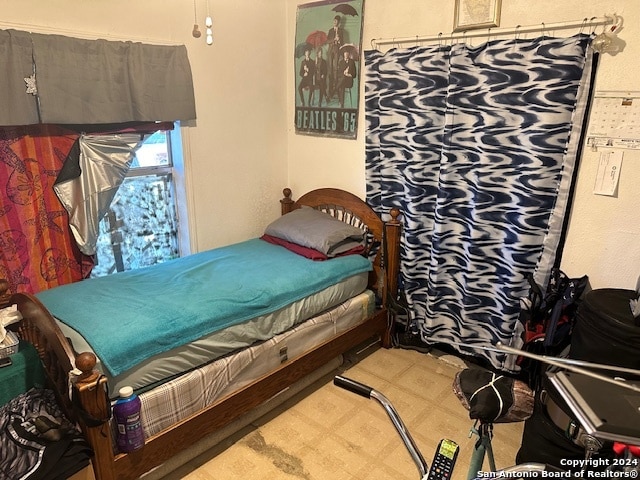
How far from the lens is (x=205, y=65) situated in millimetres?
3016

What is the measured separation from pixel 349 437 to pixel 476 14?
235 cm

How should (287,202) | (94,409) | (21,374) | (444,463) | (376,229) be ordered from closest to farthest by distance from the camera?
1. (444,463)
2. (94,409)
3. (21,374)
4. (376,229)
5. (287,202)

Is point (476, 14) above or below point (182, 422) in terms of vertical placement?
above

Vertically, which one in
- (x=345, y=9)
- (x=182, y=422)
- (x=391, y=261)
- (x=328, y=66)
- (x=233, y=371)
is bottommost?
(x=182, y=422)

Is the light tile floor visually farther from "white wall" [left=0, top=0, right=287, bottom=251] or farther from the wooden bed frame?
"white wall" [left=0, top=0, right=287, bottom=251]

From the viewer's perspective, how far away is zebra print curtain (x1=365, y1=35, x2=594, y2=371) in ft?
7.76

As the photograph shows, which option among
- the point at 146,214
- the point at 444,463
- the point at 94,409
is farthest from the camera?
the point at 146,214

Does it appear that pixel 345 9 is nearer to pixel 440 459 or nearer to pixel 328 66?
pixel 328 66

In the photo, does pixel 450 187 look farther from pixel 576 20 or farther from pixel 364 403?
pixel 364 403

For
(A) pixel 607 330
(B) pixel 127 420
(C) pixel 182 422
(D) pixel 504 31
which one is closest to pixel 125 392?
(B) pixel 127 420

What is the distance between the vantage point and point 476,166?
2.67 m

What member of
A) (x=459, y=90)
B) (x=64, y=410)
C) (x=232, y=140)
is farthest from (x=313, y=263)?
(x=64, y=410)

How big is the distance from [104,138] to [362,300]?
180 centimetres

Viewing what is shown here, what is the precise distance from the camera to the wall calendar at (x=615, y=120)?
2166 millimetres
